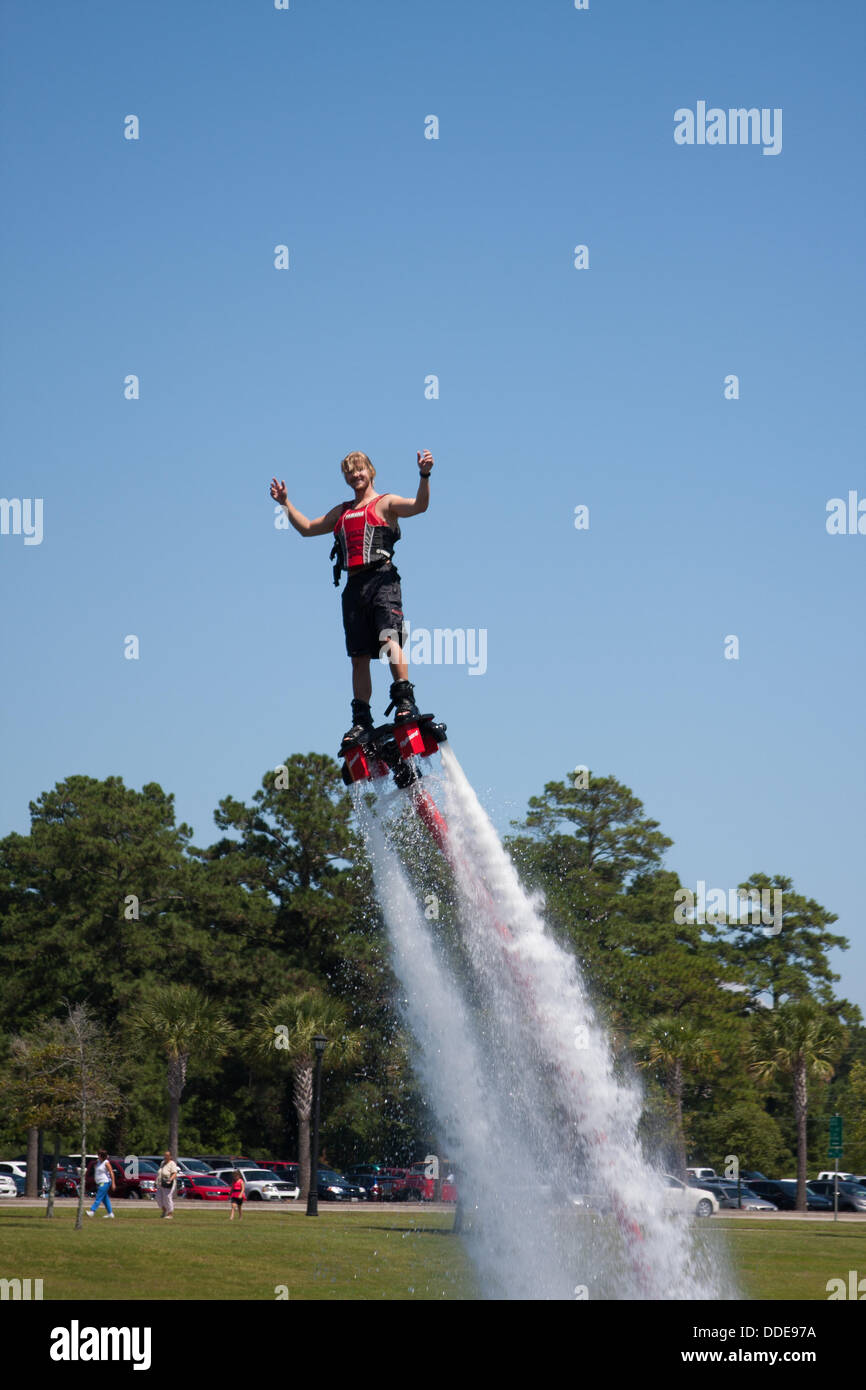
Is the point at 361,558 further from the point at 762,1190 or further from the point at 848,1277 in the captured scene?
the point at 762,1190

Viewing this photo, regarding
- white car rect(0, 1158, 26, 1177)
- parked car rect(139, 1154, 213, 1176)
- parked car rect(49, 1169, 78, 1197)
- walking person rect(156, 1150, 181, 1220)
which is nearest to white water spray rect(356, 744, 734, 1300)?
walking person rect(156, 1150, 181, 1220)

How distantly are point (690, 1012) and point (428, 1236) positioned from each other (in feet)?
137

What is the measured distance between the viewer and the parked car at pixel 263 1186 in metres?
Answer: 68.2

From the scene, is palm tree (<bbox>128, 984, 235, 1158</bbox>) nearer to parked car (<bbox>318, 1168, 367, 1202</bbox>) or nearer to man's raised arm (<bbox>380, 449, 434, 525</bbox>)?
parked car (<bbox>318, 1168, 367, 1202</bbox>)

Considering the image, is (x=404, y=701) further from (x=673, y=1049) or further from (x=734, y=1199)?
(x=734, y=1199)

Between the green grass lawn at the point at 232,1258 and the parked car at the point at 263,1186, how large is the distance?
2267 cm

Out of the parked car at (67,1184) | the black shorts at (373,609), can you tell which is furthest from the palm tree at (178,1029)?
the black shorts at (373,609)

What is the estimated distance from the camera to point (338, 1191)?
7188cm

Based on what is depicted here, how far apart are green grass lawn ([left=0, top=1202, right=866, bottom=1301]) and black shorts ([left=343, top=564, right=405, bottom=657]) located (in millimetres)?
11004

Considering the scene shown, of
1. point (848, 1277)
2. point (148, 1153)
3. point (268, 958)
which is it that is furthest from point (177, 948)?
point (848, 1277)
